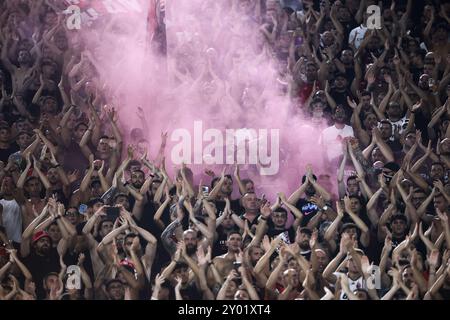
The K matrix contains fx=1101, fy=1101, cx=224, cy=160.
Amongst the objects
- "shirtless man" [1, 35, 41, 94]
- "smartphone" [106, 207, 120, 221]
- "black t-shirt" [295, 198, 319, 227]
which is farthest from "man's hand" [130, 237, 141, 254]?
"shirtless man" [1, 35, 41, 94]

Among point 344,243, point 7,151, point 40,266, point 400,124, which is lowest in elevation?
point 40,266

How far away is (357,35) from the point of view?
11.5 metres

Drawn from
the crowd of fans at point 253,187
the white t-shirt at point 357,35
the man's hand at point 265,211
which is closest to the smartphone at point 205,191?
the crowd of fans at point 253,187

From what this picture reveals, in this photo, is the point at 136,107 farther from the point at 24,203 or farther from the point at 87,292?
the point at 87,292

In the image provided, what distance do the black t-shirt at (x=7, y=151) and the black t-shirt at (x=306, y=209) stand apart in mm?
2768

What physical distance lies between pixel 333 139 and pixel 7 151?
3149 millimetres

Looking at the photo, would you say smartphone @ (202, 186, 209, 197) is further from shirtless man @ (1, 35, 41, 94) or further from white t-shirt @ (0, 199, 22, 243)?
shirtless man @ (1, 35, 41, 94)

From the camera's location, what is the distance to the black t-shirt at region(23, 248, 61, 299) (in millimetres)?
9539

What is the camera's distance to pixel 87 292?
31.1 ft

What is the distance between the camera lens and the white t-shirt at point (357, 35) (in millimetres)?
11461

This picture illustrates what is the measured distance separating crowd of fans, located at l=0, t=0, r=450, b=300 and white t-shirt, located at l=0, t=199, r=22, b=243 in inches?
0.5

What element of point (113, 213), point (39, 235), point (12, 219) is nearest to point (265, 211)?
point (113, 213)

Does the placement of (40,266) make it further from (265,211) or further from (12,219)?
(265,211)

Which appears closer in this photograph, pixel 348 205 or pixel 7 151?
pixel 348 205
